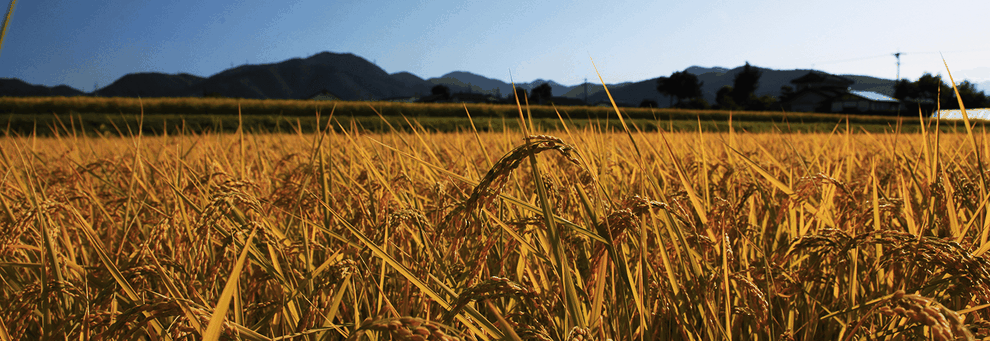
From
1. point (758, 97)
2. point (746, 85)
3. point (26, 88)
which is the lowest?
point (758, 97)

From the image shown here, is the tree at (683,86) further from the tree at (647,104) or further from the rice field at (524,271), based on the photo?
the rice field at (524,271)

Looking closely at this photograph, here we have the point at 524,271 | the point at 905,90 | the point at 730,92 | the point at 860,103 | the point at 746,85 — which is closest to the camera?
the point at 524,271

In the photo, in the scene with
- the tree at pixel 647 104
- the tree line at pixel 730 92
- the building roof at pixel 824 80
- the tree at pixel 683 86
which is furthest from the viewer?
the tree at pixel 683 86

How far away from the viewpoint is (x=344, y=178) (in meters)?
1.37

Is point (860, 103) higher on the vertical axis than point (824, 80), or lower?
lower

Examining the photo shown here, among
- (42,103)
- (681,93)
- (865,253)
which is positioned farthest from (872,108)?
(42,103)

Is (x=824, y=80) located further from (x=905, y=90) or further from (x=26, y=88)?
(x=26, y=88)

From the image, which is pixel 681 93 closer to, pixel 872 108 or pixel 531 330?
pixel 872 108

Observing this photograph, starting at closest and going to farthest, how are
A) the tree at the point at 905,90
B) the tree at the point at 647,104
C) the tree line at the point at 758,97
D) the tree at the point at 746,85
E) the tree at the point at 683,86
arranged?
the tree at the point at 647,104
the tree line at the point at 758,97
the tree at the point at 905,90
the tree at the point at 746,85
the tree at the point at 683,86

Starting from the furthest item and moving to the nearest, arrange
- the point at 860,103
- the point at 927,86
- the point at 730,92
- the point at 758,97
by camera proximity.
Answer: the point at 758,97
the point at 730,92
the point at 860,103
the point at 927,86

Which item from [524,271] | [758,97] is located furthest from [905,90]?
[524,271]

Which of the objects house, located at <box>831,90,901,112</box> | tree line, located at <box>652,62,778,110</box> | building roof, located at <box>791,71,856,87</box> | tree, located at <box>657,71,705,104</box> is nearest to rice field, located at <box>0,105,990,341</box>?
tree line, located at <box>652,62,778,110</box>

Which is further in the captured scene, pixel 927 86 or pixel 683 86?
pixel 683 86

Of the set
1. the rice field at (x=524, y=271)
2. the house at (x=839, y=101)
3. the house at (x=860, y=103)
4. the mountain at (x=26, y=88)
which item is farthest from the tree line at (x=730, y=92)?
the mountain at (x=26, y=88)
